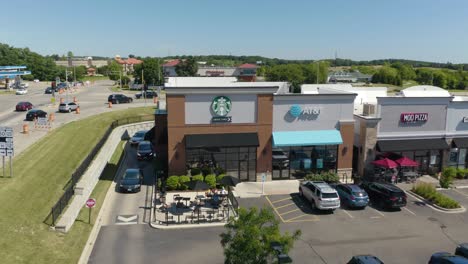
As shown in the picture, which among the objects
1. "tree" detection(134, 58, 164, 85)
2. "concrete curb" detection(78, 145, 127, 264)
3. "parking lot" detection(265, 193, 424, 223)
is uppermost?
"tree" detection(134, 58, 164, 85)

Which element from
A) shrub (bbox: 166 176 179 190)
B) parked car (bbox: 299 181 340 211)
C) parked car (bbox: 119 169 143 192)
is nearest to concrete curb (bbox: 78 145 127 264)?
parked car (bbox: 119 169 143 192)

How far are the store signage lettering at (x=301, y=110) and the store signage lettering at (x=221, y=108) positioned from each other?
5.54m

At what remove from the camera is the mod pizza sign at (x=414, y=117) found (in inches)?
1483

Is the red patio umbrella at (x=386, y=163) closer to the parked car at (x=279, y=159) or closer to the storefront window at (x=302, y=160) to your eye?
the storefront window at (x=302, y=160)

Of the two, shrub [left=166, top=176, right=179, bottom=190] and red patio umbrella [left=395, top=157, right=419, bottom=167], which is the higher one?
red patio umbrella [left=395, top=157, right=419, bottom=167]

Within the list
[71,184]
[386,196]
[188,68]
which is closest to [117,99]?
[71,184]

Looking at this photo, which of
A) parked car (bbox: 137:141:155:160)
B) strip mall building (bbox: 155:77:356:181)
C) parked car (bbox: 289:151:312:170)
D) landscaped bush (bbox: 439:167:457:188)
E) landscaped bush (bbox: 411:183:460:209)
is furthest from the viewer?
parked car (bbox: 137:141:155:160)

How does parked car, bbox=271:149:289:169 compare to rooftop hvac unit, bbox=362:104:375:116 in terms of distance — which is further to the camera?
rooftop hvac unit, bbox=362:104:375:116

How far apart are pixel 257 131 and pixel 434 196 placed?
588 inches

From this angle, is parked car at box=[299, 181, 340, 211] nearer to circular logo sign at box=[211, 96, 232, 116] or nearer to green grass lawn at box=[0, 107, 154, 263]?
circular logo sign at box=[211, 96, 232, 116]

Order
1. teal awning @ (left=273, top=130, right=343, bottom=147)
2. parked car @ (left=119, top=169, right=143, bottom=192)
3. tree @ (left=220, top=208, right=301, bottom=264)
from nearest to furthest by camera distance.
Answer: tree @ (left=220, top=208, right=301, bottom=264), parked car @ (left=119, top=169, right=143, bottom=192), teal awning @ (left=273, top=130, right=343, bottom=147)

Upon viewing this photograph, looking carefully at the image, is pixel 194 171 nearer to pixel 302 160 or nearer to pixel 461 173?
pixel 302 160

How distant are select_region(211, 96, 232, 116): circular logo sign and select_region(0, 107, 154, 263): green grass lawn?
11.1 m

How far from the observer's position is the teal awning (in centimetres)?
3472
